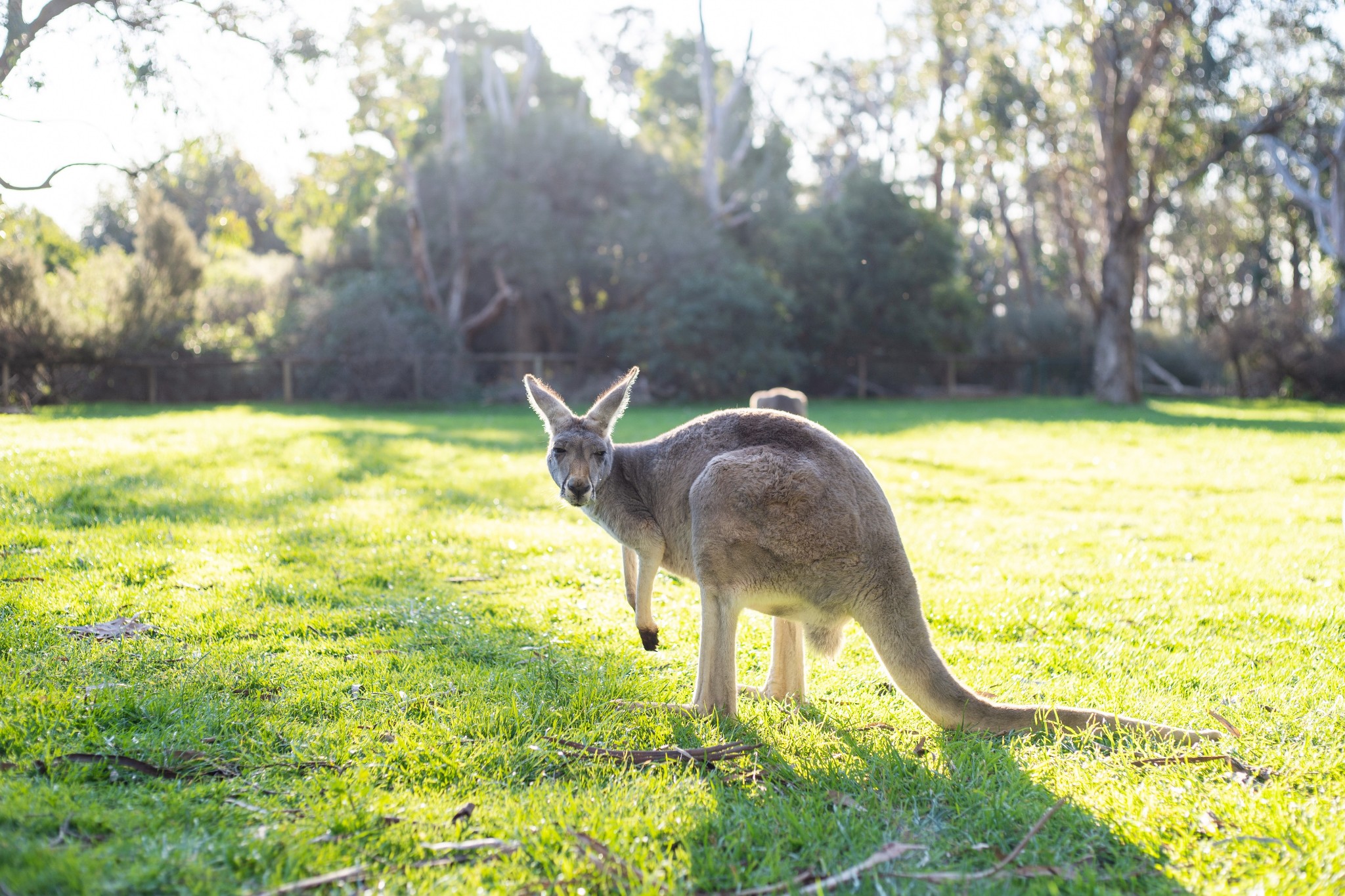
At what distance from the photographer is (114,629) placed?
397 cm

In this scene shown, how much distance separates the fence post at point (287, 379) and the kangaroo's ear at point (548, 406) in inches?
786

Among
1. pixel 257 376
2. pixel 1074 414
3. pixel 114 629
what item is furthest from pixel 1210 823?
pixel 257 376

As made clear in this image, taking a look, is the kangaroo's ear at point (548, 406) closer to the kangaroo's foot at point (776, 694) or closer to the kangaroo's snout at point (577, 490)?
the kangaroo's snout at point (577, 490)

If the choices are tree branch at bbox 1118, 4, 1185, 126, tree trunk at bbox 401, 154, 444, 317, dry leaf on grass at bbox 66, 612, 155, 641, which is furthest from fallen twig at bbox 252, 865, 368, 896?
tree branch at bbox 1118, 4, 1185, 126

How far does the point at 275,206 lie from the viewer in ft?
33.4

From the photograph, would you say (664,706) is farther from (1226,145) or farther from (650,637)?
(1226,145)

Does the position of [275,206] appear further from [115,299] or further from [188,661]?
[115,299]

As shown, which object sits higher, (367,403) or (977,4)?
(977,4)

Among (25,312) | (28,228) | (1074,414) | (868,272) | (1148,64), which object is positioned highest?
(1148,64)

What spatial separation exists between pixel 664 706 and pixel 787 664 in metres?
0.55

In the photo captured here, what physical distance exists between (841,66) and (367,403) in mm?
25591

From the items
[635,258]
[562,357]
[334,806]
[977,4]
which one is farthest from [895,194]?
[334,806]

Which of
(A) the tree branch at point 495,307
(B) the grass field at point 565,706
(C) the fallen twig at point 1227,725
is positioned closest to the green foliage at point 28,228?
(B) the grass field at point 565,706

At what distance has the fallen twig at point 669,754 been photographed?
303 centimetres
